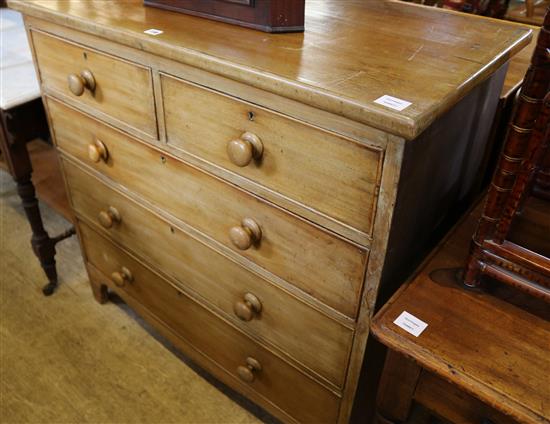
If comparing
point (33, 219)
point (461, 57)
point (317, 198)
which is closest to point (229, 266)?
point (317, 198)

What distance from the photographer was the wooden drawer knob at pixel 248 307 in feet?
3.36

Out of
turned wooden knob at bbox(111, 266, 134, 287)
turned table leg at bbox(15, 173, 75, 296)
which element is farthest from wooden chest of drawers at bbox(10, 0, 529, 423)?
turned table leg at bbox(15, 173, 75, 296)

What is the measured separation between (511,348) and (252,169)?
0.49 m

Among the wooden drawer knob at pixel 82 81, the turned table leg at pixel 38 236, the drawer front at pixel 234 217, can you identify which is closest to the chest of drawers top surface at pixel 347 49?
the wooden drawer knob at pixel 82 81

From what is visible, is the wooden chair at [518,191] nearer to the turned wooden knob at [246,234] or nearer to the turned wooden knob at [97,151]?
the turned wooden knob at [246,234]

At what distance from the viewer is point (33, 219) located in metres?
1.61

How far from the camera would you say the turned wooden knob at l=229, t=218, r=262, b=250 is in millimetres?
909

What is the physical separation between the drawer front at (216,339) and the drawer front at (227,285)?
6cm

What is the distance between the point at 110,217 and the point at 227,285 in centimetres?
41

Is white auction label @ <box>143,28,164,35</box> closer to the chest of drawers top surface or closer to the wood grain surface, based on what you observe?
the chest of drawers top surface

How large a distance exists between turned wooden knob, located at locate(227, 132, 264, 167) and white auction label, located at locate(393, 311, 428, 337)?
1.13ft

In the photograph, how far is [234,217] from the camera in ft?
3.12

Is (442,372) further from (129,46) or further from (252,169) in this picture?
(129,46)

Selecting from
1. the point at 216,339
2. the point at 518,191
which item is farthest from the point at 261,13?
the point at 216,339
